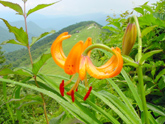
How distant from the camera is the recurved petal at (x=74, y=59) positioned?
A: 0.45 metres

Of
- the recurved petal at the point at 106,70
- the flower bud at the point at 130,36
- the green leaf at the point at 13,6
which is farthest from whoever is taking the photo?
the green leaf at the point at 13,6

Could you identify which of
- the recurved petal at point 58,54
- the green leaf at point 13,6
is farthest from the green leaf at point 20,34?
the recurved petal at point 58,54

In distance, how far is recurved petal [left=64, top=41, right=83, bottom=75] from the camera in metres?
0.45

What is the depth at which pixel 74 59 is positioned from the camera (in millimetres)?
461

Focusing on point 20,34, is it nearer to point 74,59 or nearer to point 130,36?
point 74,59

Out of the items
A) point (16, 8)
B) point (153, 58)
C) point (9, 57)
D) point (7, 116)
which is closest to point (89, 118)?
point (16, 8)

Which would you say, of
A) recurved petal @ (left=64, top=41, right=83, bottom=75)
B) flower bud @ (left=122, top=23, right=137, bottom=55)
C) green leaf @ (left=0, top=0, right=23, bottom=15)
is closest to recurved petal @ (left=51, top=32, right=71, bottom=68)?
recurved petal @ (left=64, top=41, right=83, bottom=75)

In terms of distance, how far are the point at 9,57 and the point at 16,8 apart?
191 ft

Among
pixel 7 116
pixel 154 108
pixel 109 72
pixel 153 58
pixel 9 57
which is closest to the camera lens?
pixel 109 72

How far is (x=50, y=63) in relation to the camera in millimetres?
40875

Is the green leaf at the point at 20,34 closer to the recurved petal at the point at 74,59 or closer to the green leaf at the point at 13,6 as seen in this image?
the green leaf at the point at 13,6

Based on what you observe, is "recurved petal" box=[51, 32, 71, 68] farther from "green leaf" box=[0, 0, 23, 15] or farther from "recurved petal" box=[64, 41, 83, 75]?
"green leaf" box=[0, 0, 23, 15]

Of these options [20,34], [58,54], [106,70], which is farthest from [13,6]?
[106,70]

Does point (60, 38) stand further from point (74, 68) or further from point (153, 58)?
point (153, 58)
